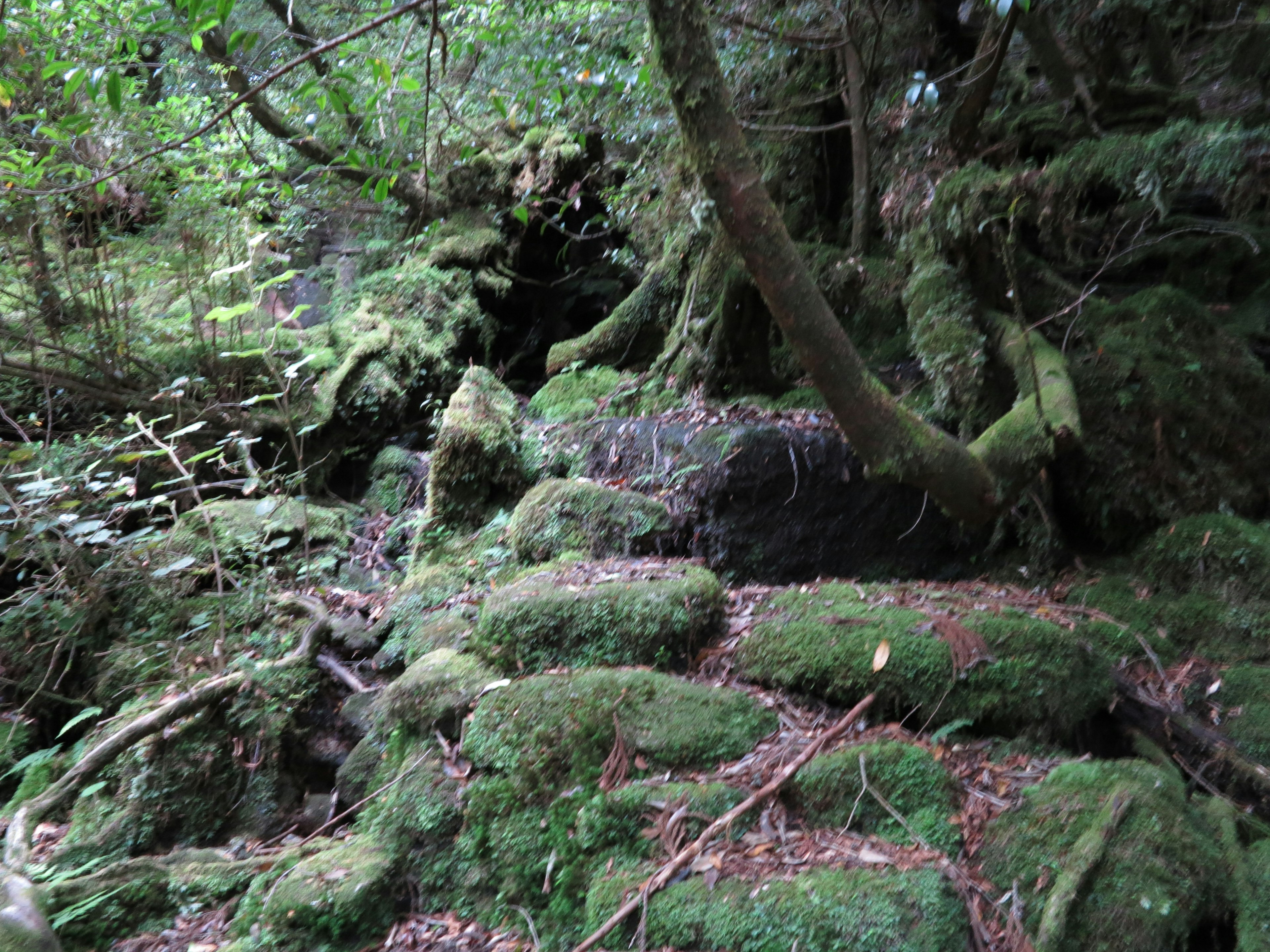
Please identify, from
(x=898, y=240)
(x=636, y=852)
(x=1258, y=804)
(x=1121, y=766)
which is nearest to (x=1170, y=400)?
(x=898, y=240)

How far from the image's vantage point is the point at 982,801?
3449 millimetres

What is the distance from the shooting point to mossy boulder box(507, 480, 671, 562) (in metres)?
5.60

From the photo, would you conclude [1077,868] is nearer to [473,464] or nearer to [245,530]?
[473,464]

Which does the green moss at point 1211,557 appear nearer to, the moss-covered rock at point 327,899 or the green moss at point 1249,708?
the green moss at point 1249,708

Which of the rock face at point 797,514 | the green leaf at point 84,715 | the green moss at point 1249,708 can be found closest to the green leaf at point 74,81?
the green leaf at point 84,715

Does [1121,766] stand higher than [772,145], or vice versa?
[772,145]

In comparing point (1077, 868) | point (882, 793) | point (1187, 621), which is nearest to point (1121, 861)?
point (1077, 868)

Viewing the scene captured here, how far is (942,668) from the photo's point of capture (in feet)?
12.9

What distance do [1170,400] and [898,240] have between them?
240 cm

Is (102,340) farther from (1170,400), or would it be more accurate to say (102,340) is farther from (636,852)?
(1170,400)

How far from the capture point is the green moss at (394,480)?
7.84 meters

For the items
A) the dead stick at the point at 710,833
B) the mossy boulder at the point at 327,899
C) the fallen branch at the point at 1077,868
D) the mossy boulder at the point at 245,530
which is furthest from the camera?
the mossy boulder at the point at 245,530

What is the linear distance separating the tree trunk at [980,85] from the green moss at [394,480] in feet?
19.0

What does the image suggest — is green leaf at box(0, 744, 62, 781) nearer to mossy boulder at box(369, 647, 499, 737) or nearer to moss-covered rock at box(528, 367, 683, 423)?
mossy boulder at box(369, 647, 499, 737)
